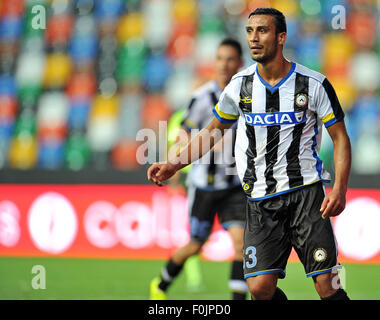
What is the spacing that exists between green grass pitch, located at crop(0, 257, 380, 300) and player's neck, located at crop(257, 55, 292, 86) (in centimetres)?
289

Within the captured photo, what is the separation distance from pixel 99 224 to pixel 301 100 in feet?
17.9

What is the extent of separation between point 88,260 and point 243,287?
4.02 m

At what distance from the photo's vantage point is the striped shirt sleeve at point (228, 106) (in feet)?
13.5

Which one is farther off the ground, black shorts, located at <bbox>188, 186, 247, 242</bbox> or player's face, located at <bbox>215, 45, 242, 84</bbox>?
player's face, located at <bbox>215, 45, 242, 84</bbox>

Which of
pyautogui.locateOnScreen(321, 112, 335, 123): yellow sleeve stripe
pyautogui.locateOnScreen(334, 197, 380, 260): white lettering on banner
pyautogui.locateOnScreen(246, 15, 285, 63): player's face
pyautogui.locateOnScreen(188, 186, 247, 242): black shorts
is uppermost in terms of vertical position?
pyautogui.locateOnScreen(246, 15, 285, 63): player's face

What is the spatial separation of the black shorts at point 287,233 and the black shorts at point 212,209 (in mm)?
1516

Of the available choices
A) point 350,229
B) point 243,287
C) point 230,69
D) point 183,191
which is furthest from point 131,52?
point 243,287

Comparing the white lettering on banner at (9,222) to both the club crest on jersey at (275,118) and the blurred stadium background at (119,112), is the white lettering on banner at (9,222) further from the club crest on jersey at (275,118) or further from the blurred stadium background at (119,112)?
the club crest on jersey at (275,118)

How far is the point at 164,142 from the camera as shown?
9891 mm

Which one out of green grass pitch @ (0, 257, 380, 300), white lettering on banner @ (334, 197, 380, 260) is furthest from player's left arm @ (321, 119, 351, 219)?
white lettering on banner @ (334, 197, 380, 260)

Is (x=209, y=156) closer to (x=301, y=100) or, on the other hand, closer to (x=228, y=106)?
A: (x=228, y=106)

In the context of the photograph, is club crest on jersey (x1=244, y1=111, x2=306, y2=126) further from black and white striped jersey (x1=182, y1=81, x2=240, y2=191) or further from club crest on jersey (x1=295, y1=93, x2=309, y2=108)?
black and white striped jersey (x1=182, y1=81, x2=240, y2=191)

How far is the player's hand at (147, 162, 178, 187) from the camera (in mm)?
4117

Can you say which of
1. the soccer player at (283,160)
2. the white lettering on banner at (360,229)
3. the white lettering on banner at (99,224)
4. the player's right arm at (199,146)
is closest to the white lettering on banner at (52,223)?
the white lettering on banner at (99,224)
